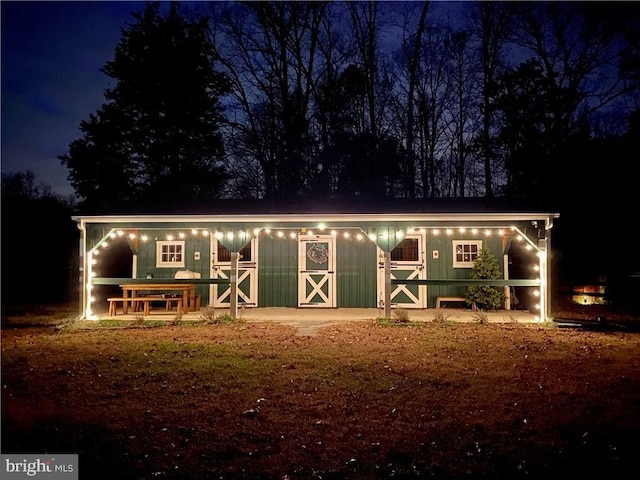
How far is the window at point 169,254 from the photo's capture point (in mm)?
13469

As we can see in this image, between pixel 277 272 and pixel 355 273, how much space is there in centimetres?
A: 234

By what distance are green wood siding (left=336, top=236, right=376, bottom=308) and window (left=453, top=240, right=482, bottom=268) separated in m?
2.39

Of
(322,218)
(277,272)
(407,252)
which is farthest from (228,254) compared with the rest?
(407,252)

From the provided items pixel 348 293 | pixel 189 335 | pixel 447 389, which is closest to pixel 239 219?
pixel 189 335

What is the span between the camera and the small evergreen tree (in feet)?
38.8

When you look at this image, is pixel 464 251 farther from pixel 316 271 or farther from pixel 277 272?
pixel 277 272

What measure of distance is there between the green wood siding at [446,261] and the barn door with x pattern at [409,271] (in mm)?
195

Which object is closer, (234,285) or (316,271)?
(234,285)

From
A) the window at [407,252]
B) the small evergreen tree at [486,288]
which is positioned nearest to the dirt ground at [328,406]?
the small evergreen tree at [486,288]

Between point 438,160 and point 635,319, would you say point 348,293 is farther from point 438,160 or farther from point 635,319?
point 438,160

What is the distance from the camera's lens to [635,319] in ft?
38.0
